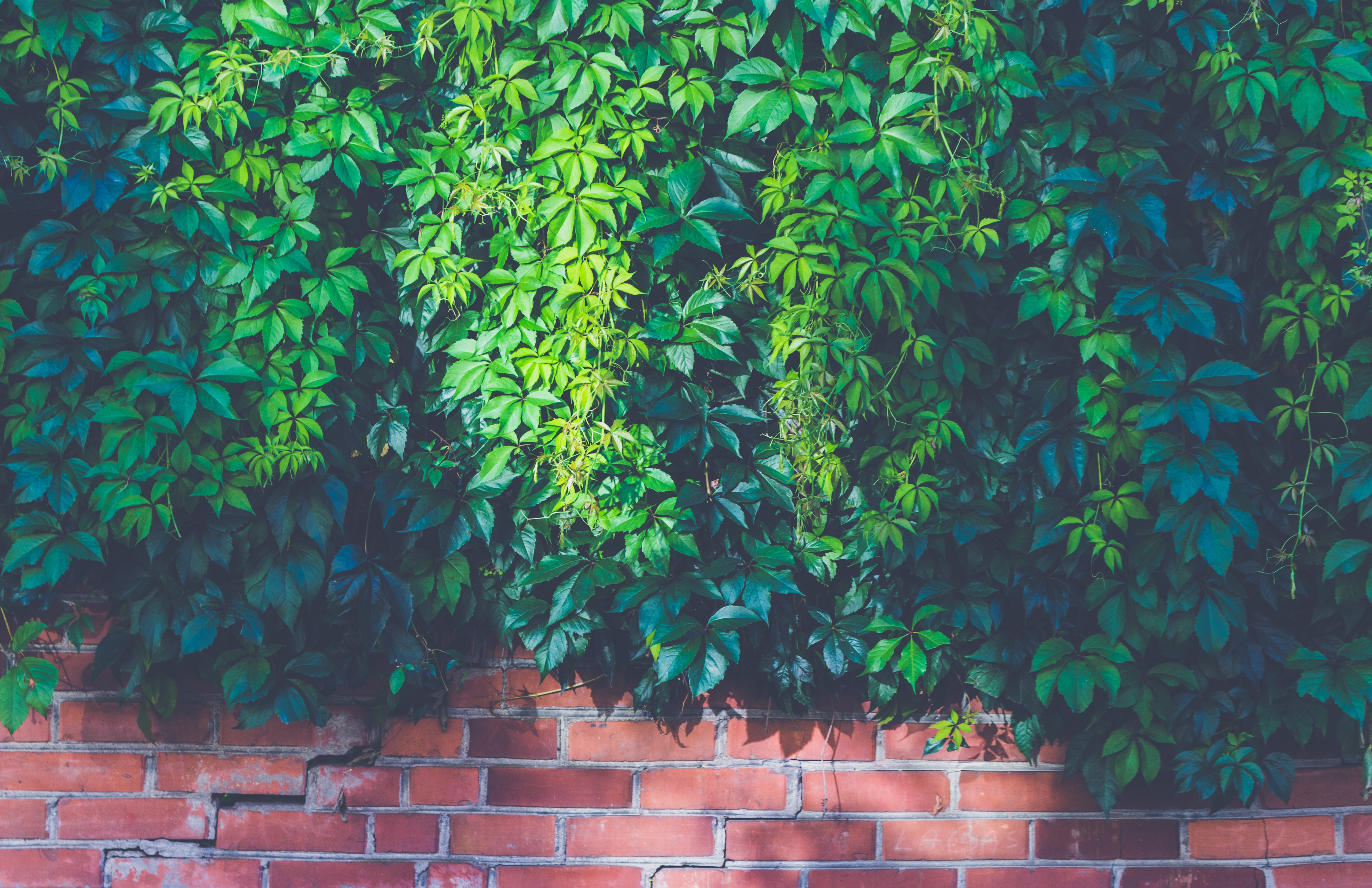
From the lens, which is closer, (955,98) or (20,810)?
(955,98)

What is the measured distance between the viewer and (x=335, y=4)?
1494mm

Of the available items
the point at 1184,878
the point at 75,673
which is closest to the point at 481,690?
the point at 75,673

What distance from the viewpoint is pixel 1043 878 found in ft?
5.21

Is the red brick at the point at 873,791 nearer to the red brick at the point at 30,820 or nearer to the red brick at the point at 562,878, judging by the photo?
the red brick at the point at 562,878

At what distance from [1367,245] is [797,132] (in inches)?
39.5

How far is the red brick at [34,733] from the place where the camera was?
1598 mm

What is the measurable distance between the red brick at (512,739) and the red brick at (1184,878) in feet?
3.60

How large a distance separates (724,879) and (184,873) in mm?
1006

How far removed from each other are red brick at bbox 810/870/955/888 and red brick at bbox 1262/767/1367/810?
554mm

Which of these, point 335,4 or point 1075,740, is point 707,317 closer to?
point 335,4

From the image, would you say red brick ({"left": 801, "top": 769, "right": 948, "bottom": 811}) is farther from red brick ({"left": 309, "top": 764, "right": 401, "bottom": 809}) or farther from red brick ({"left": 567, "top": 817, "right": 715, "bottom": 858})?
red brick ({"left": 309, "top": 764, "right": 401, "bottom": 809})

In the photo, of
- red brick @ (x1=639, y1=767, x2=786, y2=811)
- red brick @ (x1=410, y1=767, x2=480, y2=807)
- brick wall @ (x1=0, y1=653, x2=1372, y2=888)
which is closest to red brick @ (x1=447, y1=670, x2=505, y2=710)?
brick wall @ (x1=0, y1=653, x2=1372, y2=888)

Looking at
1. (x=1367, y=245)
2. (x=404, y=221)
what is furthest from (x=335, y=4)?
(x=1367, y=245)

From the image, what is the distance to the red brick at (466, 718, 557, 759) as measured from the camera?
5.25 ft
